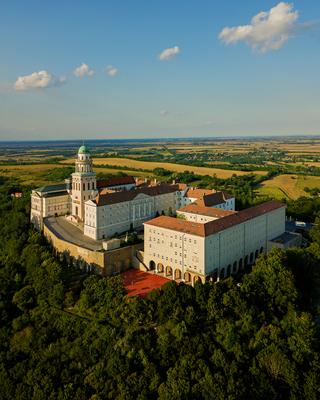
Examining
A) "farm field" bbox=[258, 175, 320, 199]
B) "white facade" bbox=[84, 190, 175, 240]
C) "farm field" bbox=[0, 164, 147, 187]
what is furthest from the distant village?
"farm field" bbox=[0, 164, 147, 187]

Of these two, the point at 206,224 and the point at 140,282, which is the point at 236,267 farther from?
the point at 140,282

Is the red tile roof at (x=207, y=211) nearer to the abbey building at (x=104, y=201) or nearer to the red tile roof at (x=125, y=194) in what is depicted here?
the abbey building at (x=104, y=201)

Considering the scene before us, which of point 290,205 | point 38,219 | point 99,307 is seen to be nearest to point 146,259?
point 99,307

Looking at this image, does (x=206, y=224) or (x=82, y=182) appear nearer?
(x=206, y=224)

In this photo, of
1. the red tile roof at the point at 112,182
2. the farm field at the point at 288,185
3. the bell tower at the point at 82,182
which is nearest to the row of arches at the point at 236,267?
the bell tower at the point at 82,182

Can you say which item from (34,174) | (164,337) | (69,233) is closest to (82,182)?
(69,233)

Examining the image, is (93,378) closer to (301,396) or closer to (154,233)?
(301,396)

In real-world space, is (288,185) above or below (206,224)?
below

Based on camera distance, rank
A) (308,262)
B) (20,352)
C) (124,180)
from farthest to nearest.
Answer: (124,180) < (308,262) < (20,352)
